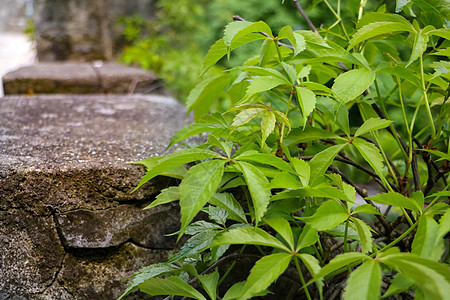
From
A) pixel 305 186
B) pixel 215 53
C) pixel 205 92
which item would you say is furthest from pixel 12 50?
pixel 305 186

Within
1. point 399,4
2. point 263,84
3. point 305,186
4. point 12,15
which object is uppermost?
point 399,4

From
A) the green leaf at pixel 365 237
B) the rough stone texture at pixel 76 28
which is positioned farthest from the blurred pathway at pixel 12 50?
the green leaf at pixel 365 237

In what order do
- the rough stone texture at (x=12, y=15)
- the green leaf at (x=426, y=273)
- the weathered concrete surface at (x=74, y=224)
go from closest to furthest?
the green leaf at (x=426, y=273), the weathered concrete surface at (x=74, y=224), the rough stone texture at (x=12, y=15)

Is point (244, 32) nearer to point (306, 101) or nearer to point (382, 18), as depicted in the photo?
point (306, 101)

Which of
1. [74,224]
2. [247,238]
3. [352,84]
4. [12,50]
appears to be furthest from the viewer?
[12,50]

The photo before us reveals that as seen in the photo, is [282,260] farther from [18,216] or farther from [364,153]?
[18,216]

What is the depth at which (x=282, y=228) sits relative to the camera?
587 millimetres

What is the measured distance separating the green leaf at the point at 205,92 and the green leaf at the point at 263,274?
A: 454 mm

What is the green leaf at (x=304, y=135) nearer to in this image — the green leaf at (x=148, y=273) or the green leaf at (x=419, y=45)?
the green leaf at (x=419, y=45)

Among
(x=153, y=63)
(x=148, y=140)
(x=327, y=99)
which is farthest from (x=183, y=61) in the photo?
(x=327, y=99)

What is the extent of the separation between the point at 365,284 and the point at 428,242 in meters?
0.12

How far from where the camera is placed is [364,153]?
2.13 ft

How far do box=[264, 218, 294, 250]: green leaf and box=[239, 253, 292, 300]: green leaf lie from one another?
1.7 inches

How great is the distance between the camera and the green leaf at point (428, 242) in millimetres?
518
